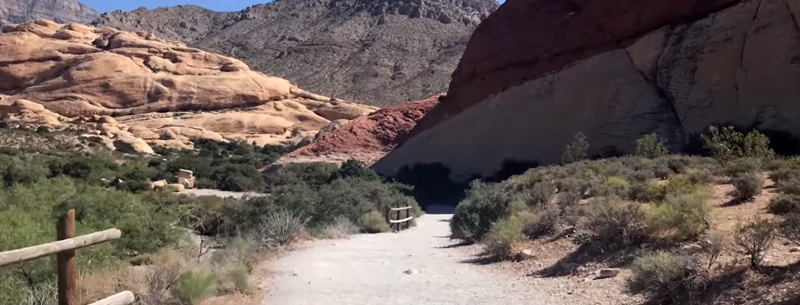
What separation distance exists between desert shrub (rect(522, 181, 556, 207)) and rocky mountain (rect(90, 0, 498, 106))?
56.2 m

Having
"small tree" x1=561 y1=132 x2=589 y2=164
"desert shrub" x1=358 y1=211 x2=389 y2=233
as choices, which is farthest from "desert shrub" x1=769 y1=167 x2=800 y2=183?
"small tree" x1=561 y1=132 x2=589 y2=164

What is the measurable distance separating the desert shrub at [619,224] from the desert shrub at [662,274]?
8.67 ft

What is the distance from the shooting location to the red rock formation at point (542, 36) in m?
33.2

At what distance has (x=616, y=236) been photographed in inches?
434

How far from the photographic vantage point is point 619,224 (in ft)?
36.3

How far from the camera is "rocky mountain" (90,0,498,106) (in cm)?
8238

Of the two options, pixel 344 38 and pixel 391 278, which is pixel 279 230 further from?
pixel 344 38

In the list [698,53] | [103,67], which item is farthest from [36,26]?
[698,53]

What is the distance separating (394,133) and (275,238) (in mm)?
30298

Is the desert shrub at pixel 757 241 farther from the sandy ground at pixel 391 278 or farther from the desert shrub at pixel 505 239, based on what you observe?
the desert shrub at pixel 505 239

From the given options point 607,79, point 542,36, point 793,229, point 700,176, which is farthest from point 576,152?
point 793,229

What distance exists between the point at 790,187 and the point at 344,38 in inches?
3313

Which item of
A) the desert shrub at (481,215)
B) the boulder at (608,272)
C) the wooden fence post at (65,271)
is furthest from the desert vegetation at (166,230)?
the boulder at (608,272)

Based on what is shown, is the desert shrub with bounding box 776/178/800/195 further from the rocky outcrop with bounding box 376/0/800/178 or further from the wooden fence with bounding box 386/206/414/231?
the rocky outcrop with bounding box 376/0/800/178
